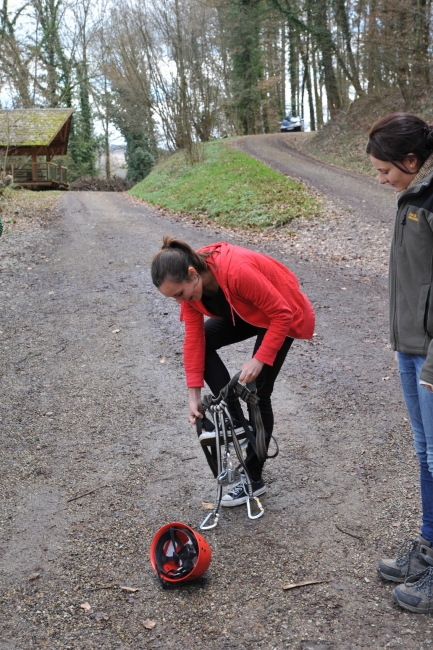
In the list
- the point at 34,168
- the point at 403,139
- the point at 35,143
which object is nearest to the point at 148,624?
the point at 403,139

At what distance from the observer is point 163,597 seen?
2770 millimetres

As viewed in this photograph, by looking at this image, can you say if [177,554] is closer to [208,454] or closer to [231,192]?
[208,454]

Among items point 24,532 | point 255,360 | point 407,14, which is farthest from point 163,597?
point 407,14

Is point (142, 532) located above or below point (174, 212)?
below

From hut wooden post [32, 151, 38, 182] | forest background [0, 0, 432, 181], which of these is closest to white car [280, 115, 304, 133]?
forest background [0, 0, 432, 181]

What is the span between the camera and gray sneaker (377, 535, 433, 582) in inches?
105

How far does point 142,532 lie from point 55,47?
4019 centimetres

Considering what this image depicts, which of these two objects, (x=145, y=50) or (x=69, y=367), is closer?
(x=69, y=367)

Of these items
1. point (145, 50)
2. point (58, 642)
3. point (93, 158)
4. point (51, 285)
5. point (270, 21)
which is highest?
point (270, 21)

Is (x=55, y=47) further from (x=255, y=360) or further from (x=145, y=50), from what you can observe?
(x=255, y=360)

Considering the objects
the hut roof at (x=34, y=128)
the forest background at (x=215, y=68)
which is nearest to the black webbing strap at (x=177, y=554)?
the forest background at (x=215, y=68)

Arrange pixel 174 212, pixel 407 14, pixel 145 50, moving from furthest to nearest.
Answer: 1. pixel 145 50
2. pixel 407 14
3. pixel 174 212

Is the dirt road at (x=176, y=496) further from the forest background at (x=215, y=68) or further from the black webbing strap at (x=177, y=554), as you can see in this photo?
the forest background at (x=215, y=68)

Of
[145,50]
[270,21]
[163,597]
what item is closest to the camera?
[163,597]
